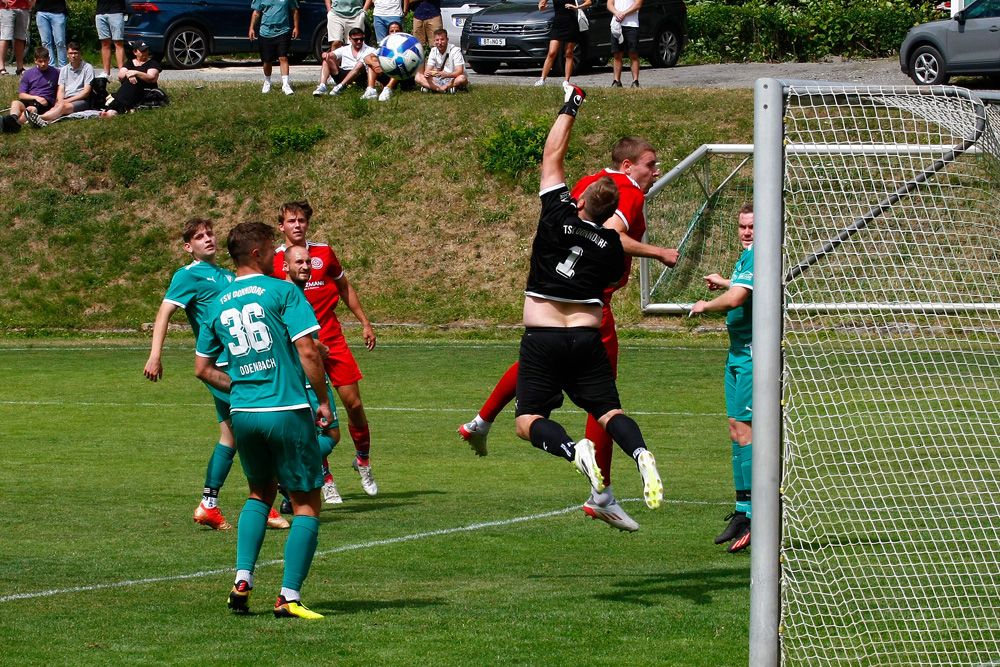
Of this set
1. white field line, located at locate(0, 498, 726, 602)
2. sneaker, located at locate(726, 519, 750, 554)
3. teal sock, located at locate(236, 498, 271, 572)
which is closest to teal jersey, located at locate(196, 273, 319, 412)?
teal sock, located at locate(236, 498, 271, 572)

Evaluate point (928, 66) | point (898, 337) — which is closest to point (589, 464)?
point (898, 337)

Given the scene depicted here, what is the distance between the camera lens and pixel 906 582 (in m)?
7.43

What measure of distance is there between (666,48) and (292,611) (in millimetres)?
26243

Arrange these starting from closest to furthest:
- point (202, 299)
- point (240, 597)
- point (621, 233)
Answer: point (240, 597)
point (621, 233)
point (202, 299)

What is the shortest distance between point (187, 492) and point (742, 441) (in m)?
4.92

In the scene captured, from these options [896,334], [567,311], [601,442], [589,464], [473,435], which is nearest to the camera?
[589,464]

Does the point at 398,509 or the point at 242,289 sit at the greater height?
the point at 242,289

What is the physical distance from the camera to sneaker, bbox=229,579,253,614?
6699 mm

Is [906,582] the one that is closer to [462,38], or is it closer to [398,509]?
[398,509]

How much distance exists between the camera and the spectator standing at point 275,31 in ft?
86.3

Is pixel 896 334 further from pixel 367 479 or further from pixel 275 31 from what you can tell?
pixel 275 31

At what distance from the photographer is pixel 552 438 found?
7.45 metres

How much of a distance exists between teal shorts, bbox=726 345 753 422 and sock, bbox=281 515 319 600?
3.23 meters

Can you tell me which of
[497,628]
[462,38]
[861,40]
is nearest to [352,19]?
[462,38]
